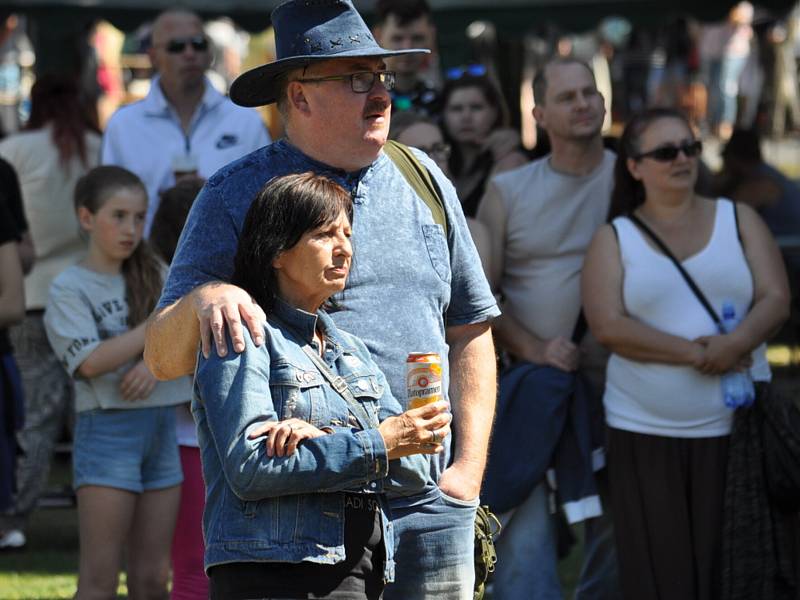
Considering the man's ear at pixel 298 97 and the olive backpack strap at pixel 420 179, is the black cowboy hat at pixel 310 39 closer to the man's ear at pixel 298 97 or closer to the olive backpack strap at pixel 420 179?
the man's ear at pixel 298 97

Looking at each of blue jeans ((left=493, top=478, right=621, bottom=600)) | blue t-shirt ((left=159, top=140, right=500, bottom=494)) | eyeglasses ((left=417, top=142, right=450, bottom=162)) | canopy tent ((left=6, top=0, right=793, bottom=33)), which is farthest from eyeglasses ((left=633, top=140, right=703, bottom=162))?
canopy tent ((left=6, top=0, right=793, bottom=33))

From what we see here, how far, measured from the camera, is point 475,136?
6.85m

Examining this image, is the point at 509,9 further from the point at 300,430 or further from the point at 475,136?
the point at 300,430

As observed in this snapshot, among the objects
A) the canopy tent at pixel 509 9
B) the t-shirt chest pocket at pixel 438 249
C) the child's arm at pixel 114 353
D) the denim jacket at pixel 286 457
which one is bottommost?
the denim jacket at pixel 286 457

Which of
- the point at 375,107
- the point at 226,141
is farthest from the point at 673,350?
the point at 226,141

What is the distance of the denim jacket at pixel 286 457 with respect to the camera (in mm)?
2967

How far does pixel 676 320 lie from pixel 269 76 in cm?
236

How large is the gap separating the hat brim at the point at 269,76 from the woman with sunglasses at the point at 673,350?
2.12m

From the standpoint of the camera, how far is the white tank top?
17.3 ft

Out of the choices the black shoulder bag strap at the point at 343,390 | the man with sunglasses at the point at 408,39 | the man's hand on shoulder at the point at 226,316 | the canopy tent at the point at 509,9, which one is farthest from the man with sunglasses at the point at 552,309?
the canopy tent at the point at 509,9

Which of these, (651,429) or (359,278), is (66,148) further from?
(359,278)

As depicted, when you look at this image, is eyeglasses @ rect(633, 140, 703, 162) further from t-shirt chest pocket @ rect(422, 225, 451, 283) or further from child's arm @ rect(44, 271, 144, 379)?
t-shirt chest pocket @ rect(422, 225, 451, 283)

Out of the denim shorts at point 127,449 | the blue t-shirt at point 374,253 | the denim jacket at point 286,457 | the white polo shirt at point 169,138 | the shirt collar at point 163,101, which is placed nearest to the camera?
the denim jacket at point 286,457

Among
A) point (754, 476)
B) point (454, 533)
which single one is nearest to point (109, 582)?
point (454, 533)
